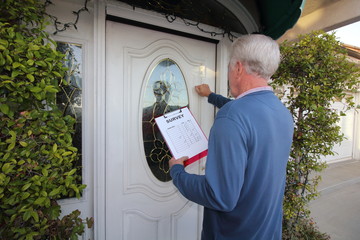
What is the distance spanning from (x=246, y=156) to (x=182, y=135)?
19.3 inches

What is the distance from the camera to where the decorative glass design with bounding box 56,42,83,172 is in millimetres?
1439

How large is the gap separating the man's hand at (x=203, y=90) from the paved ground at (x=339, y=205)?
3.03 m

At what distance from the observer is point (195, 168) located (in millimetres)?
2035

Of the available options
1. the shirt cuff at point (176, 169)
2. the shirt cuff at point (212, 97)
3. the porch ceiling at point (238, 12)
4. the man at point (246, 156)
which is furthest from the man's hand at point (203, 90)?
the shirt cuff at point (176, 169)

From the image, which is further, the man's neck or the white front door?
the white front door

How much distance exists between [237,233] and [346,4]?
2.88 meters

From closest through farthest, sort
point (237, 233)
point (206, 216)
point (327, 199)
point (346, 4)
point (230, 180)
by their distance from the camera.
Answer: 1. point (230, 180)
2. point (237, 233)
3. point (206, 216)
4. point (346, 4)
5. point (327, 199)

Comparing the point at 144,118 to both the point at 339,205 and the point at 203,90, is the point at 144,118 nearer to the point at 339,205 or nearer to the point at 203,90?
the point at 203,90

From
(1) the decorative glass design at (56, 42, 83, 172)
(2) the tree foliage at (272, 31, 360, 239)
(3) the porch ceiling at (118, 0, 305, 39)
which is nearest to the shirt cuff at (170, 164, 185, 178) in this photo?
(1) the decorative glass design at (56, 42, 83, 172)

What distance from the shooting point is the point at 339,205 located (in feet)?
13.6

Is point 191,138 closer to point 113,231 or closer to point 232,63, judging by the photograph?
point 232,63

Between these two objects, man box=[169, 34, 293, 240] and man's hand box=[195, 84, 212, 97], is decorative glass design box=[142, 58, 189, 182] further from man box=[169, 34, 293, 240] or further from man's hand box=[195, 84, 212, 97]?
man box=[169, 34, 293, 240]

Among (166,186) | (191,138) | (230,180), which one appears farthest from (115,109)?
(230,180)

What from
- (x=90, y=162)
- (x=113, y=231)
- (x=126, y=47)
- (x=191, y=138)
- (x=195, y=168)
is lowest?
(x=113, y=231)
